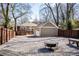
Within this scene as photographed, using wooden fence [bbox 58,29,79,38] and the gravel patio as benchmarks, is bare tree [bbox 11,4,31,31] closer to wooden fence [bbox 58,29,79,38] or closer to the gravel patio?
the gravel patio

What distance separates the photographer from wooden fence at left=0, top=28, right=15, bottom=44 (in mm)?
5887

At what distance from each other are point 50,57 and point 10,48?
2.54 feet

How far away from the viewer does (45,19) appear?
19.1 feet

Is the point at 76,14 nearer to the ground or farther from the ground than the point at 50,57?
farther from the ground

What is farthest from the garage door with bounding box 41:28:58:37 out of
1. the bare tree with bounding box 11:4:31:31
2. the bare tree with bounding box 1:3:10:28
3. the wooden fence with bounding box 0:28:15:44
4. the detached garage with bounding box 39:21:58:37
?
the bare tree with bounding box 1:3:10:28

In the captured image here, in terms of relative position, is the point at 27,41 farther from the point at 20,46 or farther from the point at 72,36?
the point at 72,36

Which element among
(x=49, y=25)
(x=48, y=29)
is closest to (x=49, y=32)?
(x=48, y=29)

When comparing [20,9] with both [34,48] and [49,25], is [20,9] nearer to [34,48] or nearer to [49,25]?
[49,25]

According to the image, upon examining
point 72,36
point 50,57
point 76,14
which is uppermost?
point 76,14

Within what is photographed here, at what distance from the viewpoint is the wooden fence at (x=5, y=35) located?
5887 millimetres

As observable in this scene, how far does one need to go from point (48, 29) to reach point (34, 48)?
47 centimetres

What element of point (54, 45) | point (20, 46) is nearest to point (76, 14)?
point (54, 45)

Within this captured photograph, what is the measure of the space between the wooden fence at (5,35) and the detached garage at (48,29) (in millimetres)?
568

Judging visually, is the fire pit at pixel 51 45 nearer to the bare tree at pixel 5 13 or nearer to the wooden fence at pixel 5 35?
the wooden fence at pixel 5 35
